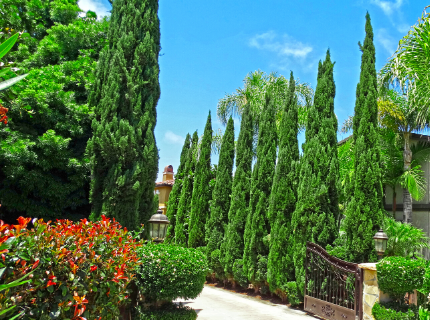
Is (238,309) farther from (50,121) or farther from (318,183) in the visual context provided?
(50,121)

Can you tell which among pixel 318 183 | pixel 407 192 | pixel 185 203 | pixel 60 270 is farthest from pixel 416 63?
pixel 185 203

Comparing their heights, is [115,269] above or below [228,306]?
above

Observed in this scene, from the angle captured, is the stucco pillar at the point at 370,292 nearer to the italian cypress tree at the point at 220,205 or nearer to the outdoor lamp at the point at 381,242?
the outdoor lamp at the point at 381,242

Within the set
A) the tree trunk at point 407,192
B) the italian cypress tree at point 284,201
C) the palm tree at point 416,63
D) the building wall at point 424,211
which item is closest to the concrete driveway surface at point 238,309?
the italian cypress tree at point 284,201

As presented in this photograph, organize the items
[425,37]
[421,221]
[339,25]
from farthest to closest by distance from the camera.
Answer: [421,221], [339,25], [425,37]

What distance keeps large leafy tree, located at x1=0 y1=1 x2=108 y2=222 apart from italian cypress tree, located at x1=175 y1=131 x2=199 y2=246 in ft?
17.8

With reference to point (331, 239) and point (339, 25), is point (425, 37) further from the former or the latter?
point (331, 239)

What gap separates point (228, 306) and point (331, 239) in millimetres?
3269

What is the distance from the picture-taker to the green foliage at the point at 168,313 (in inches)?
239

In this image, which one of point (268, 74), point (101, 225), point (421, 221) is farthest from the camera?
point (268, 74)

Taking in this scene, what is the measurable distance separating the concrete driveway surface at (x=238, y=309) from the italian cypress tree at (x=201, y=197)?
306 centimetres

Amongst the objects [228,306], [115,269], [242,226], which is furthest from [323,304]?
[115,269]

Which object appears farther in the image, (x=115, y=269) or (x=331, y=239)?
(x=331, y=239)

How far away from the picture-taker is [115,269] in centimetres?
427
